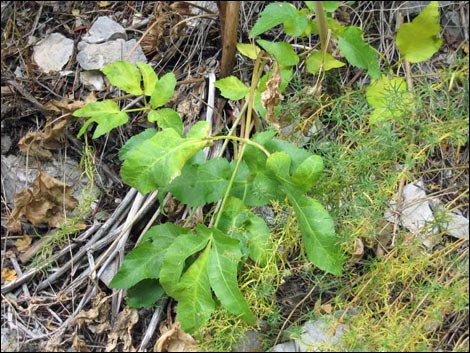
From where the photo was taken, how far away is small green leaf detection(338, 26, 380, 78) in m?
2.05

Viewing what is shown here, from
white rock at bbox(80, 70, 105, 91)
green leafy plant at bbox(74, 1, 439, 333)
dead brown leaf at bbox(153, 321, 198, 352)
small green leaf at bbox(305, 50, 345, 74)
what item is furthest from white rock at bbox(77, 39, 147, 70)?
dead brown leaf at bbox(153, 321, 198, 352)

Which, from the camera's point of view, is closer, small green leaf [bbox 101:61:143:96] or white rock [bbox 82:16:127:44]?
small green leaf [bbox 101:61:143:96]

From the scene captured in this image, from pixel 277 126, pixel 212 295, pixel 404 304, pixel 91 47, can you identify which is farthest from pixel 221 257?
pixel 91 47

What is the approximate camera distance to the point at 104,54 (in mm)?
2391

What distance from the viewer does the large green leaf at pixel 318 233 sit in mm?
1806

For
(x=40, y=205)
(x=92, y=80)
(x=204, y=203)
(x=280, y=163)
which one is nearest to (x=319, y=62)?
(x=280, y=163)

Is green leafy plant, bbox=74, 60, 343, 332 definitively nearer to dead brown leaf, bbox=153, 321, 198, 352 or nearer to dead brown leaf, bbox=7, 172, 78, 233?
dead brown leaf, bbox=153, 321, 198, 352

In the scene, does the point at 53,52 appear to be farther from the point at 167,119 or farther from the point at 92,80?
the point at 167,119

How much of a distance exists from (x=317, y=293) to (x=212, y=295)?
352mm

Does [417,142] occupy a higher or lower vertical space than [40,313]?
higher

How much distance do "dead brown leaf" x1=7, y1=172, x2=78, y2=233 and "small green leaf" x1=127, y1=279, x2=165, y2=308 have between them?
38 cm

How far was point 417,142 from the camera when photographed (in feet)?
6.76

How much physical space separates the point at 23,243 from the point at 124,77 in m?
0.65

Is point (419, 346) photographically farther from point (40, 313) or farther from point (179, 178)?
point (40, 313)
